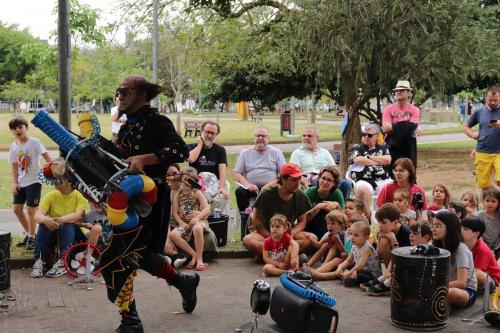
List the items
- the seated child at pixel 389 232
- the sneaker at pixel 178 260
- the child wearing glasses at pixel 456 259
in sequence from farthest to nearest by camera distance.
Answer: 1. the sneaker at pixel 178 260
2. the seated child at pixel 389 232
3. the child wearing glasses at pixel 456 259

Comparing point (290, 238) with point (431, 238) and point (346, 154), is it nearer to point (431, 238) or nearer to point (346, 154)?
point (431, 238)

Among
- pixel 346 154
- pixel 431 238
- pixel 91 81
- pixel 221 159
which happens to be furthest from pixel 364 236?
pixel 91 81

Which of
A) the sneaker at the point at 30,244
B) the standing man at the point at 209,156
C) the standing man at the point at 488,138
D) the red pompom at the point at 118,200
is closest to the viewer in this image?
the red pompom at the point at 118,200

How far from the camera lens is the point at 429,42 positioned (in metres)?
14.2

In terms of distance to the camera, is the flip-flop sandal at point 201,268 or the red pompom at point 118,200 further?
the flip-flop sandal at point 201,268

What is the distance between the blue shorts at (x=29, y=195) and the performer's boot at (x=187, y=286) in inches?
131

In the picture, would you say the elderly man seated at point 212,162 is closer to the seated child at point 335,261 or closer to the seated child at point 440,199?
Result: the seated child at point 335,261

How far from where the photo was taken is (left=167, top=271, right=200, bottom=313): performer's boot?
591 centimetres

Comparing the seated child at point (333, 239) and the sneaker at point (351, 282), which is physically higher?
the seated child at point (333, 239)

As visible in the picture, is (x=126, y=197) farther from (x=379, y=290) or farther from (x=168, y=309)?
(x=379, y=290)

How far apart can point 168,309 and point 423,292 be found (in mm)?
2239

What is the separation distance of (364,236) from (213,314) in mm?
1932

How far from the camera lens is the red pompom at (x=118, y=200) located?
4932 mm

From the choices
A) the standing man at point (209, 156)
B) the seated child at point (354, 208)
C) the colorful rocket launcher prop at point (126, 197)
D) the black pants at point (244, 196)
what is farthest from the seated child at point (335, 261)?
the colorful rocket launcher prop at point (126, 197)
